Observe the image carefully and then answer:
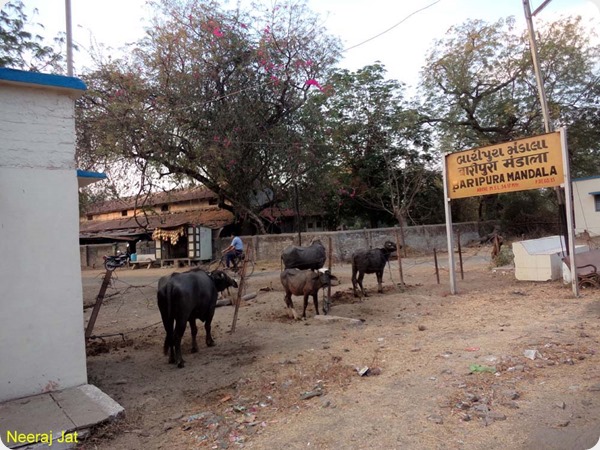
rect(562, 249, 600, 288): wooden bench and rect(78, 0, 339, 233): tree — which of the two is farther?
rect(78, 0, 339, 233): tree

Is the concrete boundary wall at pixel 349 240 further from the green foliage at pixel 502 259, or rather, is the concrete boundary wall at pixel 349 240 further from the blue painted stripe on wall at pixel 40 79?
the blue painted stripe on wall at pixel 40 79

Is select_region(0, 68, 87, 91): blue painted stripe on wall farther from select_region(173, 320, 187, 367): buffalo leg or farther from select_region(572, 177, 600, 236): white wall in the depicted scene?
select_region(572, 177, 600, 236): white wall

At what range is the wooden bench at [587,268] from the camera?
8656 millimetres

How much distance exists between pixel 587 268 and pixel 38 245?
997 centimetres

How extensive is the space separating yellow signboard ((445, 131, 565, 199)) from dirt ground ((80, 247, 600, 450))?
242cm

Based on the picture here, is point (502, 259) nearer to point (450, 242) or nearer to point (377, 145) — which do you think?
point (450, 242)

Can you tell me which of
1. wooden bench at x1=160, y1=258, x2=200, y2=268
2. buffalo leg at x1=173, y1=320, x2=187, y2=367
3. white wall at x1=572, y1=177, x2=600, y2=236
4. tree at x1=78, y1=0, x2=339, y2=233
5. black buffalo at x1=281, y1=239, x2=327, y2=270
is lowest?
buffalo leg at x1=173, y1=320, x2=187, y2=367

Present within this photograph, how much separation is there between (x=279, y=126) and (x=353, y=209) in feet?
29.4

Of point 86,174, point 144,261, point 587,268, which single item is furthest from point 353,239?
point 86,174

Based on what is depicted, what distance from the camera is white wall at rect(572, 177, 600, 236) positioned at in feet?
75.7

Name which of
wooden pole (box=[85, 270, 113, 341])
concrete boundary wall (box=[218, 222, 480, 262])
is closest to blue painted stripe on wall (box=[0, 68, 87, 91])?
wooden pole (box=[85, 270, 113, 341])

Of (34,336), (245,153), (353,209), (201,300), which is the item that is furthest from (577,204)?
(34,336)

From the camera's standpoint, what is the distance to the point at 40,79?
4.37 m

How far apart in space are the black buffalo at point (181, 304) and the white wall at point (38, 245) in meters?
1.51
